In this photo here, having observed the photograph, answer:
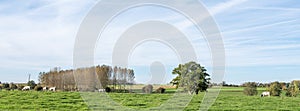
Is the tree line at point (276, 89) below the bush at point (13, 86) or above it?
below

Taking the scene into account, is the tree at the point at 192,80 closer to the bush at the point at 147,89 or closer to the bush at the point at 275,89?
the bush at the point at 147,89

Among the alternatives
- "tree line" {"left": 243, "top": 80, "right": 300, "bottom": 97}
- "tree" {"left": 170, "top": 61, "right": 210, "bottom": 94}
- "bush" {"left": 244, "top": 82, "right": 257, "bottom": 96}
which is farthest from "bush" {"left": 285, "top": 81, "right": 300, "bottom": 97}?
"tree" {"left": 170, "top": 61, "right": 210, "bottom": 94}

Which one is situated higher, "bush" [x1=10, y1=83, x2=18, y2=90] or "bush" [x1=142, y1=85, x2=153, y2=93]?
"bush" [x1=10, y1=83, x2=18, y2=90]

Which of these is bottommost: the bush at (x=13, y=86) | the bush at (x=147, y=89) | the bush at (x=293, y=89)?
the bush at (x=293, y=89)

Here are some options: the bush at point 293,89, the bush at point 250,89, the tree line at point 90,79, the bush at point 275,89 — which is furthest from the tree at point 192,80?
the bush at point 293,89

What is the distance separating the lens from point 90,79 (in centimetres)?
2097

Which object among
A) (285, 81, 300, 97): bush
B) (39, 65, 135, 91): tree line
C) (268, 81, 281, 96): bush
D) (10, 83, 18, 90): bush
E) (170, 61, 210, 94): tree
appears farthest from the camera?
(285, 81, 300, 97): bush

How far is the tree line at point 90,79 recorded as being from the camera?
815 inches

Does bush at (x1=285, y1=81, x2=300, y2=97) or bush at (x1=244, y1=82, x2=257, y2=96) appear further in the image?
bush at (x1=285, y1=81, x2=300, y2=97)

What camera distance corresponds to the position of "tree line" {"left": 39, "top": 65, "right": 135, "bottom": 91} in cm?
2070

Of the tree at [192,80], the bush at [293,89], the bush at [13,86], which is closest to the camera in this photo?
the tree at [192,80]

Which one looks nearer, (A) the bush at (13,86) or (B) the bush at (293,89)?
(A) the bush at (13,86)

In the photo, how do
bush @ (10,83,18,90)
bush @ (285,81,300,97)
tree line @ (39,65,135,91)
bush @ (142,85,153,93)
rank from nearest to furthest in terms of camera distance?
tree line @ (39,65,135,91) → bush @ (142,85,153,93) → bush @ (10,83,18,90) → bush @ (285,81,300,97)

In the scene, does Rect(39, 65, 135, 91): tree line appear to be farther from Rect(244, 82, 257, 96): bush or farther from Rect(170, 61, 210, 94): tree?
Rect(244, 82, 257, 96): bush
